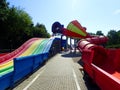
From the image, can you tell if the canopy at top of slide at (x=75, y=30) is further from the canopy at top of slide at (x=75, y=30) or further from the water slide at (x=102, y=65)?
the water slide at (x=102, y=65)

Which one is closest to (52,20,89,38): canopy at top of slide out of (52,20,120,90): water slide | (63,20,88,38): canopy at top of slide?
(63,20,88,38): canopy at top of slide

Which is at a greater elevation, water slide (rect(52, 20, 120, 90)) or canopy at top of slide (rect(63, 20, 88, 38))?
canopy at top of slide (rect(63, 20, 88, 38))

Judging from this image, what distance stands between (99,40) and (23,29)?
27.7m

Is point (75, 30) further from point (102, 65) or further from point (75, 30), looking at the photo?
point (102, 65)

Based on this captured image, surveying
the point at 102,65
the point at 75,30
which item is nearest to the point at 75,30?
the point at 75,30

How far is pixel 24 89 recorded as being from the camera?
1045 centimetres

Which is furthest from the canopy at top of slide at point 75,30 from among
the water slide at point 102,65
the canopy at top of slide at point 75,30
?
the water slide at point 102,65

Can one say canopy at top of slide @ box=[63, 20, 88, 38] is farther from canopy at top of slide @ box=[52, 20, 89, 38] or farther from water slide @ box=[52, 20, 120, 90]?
water slide @ box=[52, 20, 120, 90]

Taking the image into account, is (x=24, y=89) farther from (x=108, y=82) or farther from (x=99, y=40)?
(x=99, y=40)

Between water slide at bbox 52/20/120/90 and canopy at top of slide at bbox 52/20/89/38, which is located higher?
canopy at top of slide at bbox 52/20/89/38

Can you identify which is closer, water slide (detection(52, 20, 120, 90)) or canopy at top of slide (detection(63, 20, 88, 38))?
water slide (detection(52, 20, 120, 90))

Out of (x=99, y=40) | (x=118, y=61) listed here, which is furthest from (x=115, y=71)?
(x=99, y=40)

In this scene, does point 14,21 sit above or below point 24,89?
above

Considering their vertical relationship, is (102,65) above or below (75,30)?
below
